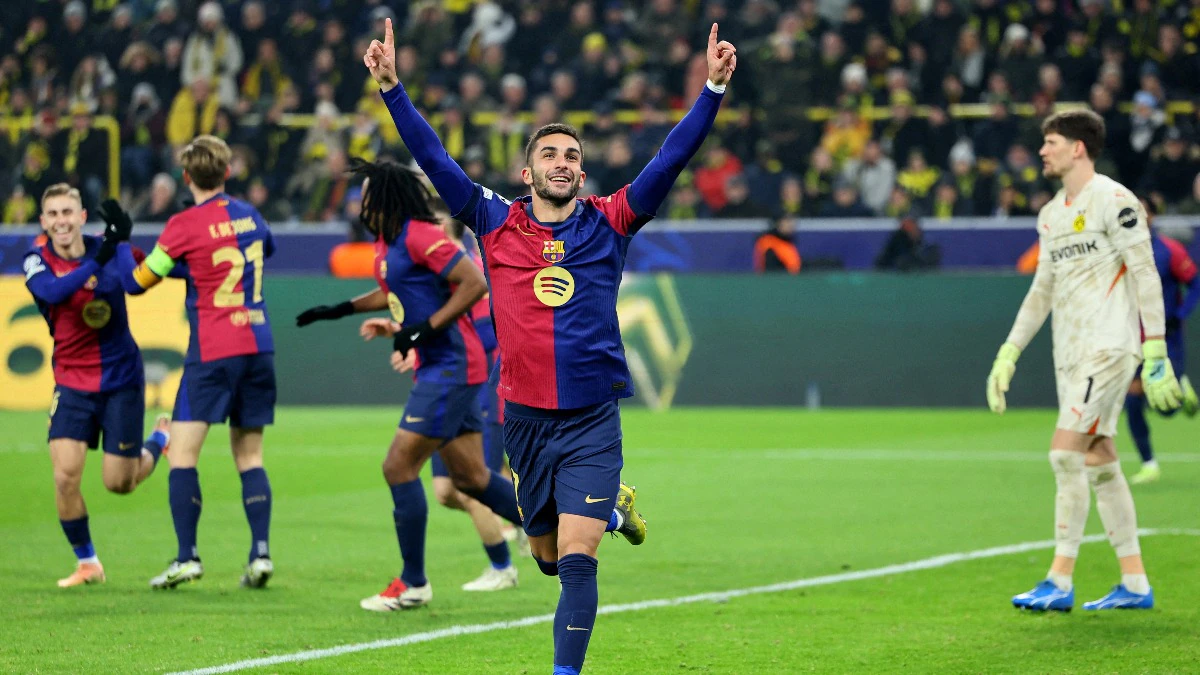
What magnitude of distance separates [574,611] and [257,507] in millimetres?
3397

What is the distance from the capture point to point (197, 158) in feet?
26.9

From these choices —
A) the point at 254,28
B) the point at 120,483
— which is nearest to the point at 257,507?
the point at 120,483

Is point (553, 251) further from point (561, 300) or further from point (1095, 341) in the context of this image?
point (1095, 341)

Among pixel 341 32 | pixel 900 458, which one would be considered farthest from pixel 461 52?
pixel 900 458

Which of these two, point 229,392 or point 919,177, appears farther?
point 919,177

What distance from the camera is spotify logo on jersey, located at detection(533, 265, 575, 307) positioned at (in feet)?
18.1

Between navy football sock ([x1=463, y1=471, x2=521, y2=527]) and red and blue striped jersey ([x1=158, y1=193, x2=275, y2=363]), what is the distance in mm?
1448

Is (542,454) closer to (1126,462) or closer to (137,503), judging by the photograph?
(137,503)

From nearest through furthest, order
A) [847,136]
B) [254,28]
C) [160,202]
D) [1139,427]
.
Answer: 1. [1139,427]
2. [847,136]
3. [160,202]
4. [254,28]

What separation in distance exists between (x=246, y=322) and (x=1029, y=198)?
13.1 m

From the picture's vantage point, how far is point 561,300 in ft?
18.1

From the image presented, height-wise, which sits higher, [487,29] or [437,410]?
[487,29]

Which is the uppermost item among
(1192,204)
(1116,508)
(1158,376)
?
(1192,204)

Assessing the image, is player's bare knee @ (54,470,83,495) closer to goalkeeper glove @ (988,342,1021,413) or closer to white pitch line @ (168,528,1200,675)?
white pitch line @ (168,528,1200,675)
